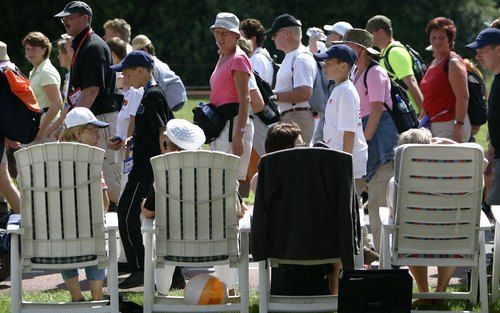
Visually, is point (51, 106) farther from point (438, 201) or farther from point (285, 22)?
point (438, 201)

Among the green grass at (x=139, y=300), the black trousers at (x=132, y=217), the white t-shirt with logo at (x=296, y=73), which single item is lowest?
the green grass at (x=139, y=300)

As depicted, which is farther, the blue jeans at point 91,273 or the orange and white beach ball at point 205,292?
the blue jeans at point 91,273

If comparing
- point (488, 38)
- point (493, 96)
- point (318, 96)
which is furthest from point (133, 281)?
point (318, 96)

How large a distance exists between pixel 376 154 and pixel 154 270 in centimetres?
256

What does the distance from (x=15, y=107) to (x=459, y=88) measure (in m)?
3.68

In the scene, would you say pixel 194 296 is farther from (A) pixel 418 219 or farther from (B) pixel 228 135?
(B) pixel 228 135

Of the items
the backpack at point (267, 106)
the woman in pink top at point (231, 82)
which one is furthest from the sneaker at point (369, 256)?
the backpack at point (267, 106)

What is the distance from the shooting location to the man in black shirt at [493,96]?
8570mm

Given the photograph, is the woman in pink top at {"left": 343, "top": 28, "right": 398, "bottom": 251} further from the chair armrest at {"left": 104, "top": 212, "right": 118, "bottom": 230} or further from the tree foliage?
the tree foliage

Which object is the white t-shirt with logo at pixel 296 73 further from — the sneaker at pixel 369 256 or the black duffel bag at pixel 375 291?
the black duffel bag at pixel 375 291

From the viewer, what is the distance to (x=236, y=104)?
9.74 metres

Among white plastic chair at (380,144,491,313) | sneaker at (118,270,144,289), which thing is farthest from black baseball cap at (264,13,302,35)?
white plastic chair at (380,144,491,313)

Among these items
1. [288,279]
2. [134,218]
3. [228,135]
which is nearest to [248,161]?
[228,135]

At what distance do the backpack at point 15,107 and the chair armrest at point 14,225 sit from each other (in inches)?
96.8
